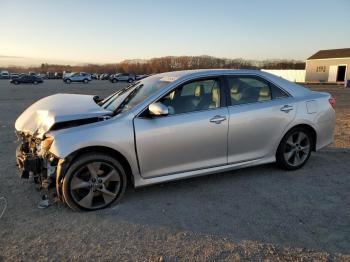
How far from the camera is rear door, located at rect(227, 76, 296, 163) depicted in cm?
459

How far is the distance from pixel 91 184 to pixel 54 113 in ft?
3.46

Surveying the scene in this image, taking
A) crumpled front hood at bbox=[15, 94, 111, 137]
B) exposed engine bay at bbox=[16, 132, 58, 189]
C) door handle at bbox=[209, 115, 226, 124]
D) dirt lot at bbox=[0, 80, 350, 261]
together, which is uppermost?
crumpled front hood at bbox=[15, 94, 111, 137]

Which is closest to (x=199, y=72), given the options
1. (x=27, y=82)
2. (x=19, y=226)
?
(x=19, y=226)

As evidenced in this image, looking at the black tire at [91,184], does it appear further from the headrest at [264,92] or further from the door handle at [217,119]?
the headrest at [264,92]

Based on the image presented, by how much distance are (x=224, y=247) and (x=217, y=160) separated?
158 cm

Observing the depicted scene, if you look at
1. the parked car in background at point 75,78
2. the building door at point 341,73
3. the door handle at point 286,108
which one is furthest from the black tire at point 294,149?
the building door at point 341,73

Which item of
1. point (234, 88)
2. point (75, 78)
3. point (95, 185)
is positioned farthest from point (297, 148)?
point (75, 78)

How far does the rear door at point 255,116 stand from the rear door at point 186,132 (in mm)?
181

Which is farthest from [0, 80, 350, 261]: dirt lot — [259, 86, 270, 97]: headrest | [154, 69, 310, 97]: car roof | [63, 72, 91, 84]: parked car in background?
[63, 72, 91, 84]: parked car in background

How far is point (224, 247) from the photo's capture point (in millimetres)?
3125

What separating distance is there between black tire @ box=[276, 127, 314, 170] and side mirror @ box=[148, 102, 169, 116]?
7.08 feet

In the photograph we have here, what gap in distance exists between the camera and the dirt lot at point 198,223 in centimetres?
306

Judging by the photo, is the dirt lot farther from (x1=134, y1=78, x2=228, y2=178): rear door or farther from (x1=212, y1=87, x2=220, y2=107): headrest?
(x1=212, y1=87, x2=220, y2=107): headrest

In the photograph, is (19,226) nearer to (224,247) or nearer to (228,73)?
(224,247)
